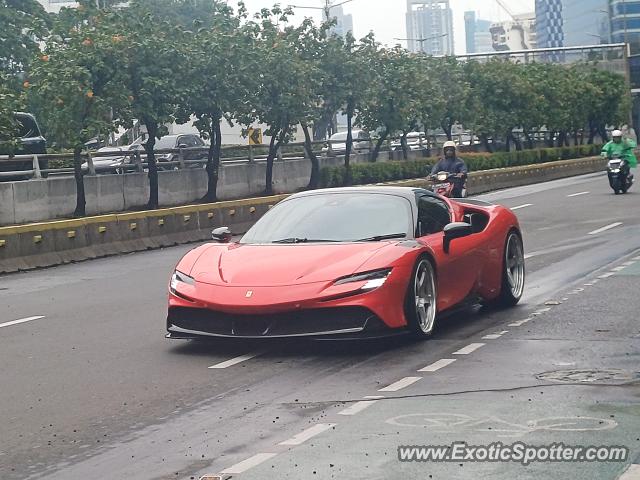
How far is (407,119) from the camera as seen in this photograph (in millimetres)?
51188

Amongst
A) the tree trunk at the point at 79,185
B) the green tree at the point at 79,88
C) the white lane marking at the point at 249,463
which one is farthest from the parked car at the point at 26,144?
the white lane marking at the point at 249,463

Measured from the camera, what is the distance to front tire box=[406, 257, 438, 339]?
10.7 meters

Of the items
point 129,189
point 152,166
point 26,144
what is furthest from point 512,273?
point 129,189

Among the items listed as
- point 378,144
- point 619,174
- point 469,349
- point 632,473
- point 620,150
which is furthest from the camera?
point 378,144

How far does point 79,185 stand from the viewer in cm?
3058

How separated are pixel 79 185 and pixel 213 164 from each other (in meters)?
7.45

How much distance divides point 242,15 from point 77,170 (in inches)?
470

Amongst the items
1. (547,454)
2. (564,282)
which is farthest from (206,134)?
(547,454)

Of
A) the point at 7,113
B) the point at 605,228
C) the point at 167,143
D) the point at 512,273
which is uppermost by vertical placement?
the point at 7,113

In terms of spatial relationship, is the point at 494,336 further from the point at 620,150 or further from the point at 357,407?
the point at 620,150

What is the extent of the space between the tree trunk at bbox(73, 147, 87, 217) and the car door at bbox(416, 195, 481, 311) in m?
18.9

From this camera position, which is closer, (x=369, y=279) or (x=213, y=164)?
(x=369, y=279)

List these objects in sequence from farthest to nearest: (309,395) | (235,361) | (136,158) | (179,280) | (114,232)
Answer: (136,158), (114,232), (179,280), (235,361), (309,395)

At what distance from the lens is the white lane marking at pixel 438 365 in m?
9.55
